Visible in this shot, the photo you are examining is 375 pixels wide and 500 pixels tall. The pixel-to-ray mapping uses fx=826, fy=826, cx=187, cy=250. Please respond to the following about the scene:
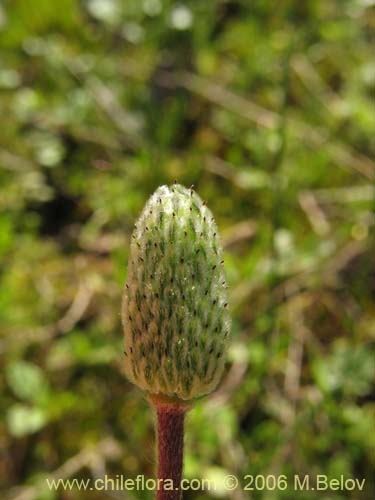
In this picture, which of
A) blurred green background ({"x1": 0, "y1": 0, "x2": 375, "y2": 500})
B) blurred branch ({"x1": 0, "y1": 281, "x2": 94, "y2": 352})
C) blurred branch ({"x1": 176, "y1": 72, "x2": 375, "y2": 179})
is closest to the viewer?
blurred green background ({"x1": 0, "y1": 0, "x2": 375, "y2": 500})

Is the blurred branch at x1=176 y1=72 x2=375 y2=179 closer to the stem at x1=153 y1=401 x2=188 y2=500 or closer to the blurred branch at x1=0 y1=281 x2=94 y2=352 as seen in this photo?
the blurred branch at x1=0 y1=281 x2=94 y2=352

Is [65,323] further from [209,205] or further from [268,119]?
[268,119]

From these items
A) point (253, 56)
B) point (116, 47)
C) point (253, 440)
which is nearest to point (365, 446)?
point (253, 440)

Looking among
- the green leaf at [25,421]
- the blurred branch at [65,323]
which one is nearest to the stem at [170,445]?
the green leaf at [25,421]

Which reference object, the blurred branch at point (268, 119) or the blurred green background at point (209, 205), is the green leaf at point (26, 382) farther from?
the blurred branch at point (268, 119)

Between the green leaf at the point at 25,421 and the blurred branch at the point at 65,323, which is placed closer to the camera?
the green leaf at the point at 25,421

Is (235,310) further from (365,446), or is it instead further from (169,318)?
(169,318)

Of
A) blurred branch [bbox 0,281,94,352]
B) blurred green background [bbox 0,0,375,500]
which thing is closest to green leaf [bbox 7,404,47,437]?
blurred green background [bbox 0,0,375,500]
